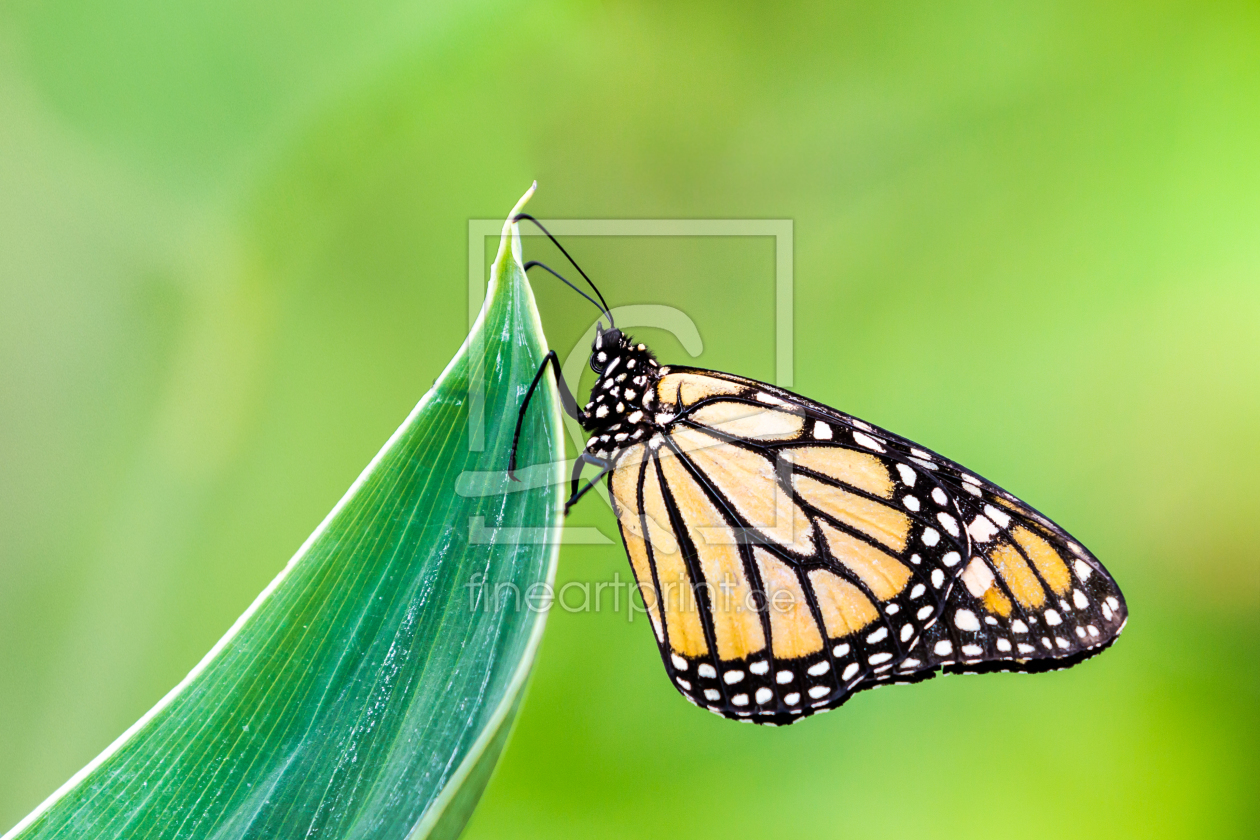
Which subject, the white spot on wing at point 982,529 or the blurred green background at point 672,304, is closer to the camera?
A: the white spot on wing at point 982,529

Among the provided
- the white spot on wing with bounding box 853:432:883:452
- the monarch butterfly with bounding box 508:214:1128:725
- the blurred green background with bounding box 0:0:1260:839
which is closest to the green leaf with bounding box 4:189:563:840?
the monarch butterfly with bounding box 508:214:1128:725

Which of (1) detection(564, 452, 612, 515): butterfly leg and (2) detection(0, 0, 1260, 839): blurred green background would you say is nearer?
(1) detection(564, 452, 612, 515): butterfly leg

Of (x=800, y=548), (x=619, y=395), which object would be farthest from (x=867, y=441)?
(x=619, y=395)

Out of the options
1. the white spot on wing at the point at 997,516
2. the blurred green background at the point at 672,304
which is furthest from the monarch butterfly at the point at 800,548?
the blurred green background at the point at 672,304

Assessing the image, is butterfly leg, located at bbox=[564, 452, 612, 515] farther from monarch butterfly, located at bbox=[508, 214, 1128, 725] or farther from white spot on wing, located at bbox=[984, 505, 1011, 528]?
white spot on wing, located at bbox=[984, 505, 1011, 528]

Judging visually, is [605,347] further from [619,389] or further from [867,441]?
[867,441]

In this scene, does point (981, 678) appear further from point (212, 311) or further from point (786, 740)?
point (212, 311)

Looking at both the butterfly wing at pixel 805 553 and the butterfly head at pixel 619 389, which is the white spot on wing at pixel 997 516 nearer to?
the butterfly wing at pixel 805 553
